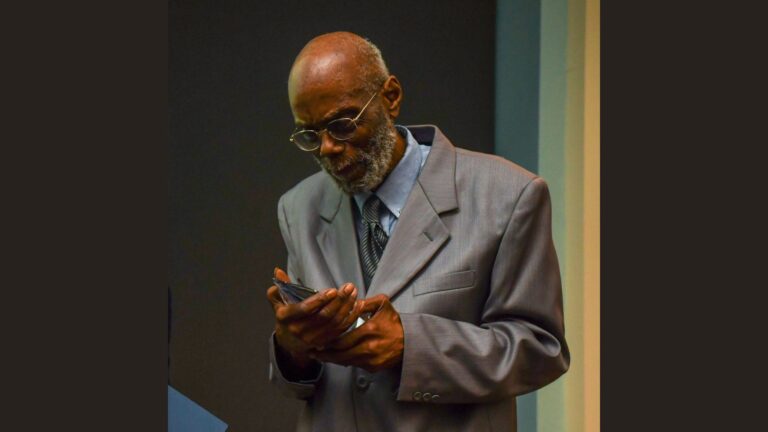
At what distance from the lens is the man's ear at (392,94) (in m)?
4.02

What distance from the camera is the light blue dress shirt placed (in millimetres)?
4090

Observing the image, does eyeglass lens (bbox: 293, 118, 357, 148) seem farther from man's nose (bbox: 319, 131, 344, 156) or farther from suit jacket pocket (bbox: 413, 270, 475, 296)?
suit jacket pocket (bbox: 413, 270, 475, 296)

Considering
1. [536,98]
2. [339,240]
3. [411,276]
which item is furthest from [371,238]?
[536,98]

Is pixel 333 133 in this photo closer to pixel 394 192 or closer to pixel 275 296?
pixel 394 192

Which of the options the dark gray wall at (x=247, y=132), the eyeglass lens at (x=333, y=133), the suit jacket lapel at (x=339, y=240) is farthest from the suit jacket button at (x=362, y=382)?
the dark gray wall at (x=247, y=132)

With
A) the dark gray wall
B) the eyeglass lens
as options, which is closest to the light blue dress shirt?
the eyeglass lens

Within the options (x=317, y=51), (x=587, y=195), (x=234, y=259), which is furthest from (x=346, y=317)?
(x=234, y=259)

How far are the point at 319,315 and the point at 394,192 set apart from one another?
601mm

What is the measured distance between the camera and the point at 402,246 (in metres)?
3.98

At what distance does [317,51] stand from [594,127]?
5.31ft

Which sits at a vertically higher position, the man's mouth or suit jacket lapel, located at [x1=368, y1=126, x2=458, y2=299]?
the man's mouth

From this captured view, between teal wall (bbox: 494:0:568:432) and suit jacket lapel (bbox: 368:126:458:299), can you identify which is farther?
teal wall (bbox: 494:0:568:432)

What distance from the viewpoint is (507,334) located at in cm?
391

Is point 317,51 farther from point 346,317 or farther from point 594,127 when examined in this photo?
point 594,127
